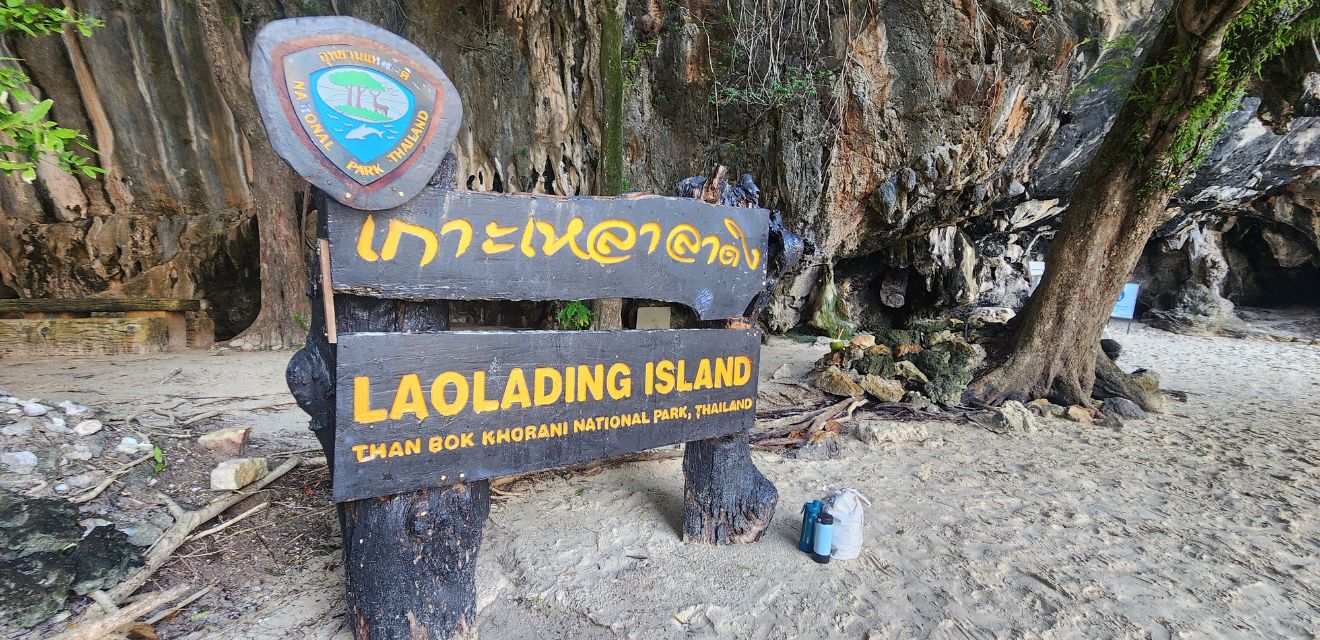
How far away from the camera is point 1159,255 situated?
45.1ft

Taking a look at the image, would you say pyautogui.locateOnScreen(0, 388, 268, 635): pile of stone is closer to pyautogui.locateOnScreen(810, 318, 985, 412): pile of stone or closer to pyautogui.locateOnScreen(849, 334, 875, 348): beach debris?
pyautogui.locateOnScreen(810, 318, 985, 412): pile of stone

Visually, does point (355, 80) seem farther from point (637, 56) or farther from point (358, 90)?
A: point (637, 56)

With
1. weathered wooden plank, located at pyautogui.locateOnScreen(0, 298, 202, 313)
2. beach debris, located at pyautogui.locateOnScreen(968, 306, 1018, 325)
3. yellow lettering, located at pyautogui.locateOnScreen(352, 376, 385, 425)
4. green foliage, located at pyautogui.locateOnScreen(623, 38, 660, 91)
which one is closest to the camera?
yellow lettering, located at pyautogui.locateOnScreen(352, 376, 385, 425)

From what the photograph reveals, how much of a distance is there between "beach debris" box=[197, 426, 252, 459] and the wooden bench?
536cm

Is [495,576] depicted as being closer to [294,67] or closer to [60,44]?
[294,67]

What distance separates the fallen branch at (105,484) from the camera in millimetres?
2123

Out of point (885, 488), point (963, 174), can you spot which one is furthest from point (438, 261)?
point (963, 174)

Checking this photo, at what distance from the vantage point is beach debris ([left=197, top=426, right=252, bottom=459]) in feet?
9.21

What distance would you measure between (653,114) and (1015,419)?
6442 millimetres

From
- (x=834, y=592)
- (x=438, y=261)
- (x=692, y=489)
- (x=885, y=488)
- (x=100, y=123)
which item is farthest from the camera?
(x=100, y=123)

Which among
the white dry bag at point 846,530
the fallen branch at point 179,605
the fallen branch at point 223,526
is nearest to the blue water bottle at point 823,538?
the white dry bag at point 846,530

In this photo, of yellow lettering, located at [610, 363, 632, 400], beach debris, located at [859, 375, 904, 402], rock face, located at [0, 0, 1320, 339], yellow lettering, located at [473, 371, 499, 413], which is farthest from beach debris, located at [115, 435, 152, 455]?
Result: rock face, located at [0, 0, 1320, 339]

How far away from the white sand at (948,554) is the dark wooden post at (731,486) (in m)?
0.09

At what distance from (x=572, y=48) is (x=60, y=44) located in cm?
688
